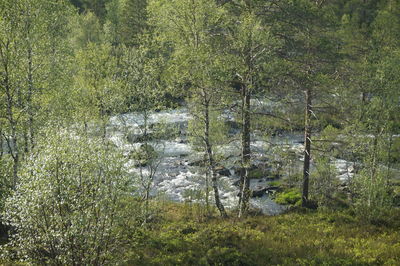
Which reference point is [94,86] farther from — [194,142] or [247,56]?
[247,56]

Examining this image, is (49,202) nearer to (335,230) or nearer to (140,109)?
(140,109)

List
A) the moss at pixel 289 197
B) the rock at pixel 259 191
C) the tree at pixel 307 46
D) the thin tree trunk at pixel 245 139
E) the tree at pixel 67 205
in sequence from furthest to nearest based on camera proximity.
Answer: the rock at pixel 259 191 < the moss at pixel 289 197 < the tree at pixel 307 46 < the thin tree trunk at pixel 245 139 < the tree at pixel 67 205

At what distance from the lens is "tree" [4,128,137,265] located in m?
8.91

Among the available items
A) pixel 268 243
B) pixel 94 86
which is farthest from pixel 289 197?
pixel 94 86

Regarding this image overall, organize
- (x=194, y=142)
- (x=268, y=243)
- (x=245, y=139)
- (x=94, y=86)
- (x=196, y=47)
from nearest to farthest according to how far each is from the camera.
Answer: (x=268, y=243) → (x=196, y=47) → (x=245, y=139) → (x=194, y=142) → (x=94, y=86)

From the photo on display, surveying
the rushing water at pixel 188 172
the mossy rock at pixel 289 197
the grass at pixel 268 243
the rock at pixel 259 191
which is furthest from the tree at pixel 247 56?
the rock at pixel 259 191

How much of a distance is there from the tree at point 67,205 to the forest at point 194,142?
50mm

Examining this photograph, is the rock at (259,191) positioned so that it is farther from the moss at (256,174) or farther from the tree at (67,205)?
the tree at (67,205)

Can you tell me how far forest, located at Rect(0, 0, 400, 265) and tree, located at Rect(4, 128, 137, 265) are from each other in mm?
50

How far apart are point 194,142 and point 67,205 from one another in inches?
479

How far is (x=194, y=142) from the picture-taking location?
21125 millimetres

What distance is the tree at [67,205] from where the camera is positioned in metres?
8.91

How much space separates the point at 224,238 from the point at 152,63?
10.4 metres

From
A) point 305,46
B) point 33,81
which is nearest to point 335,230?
point 305,46
